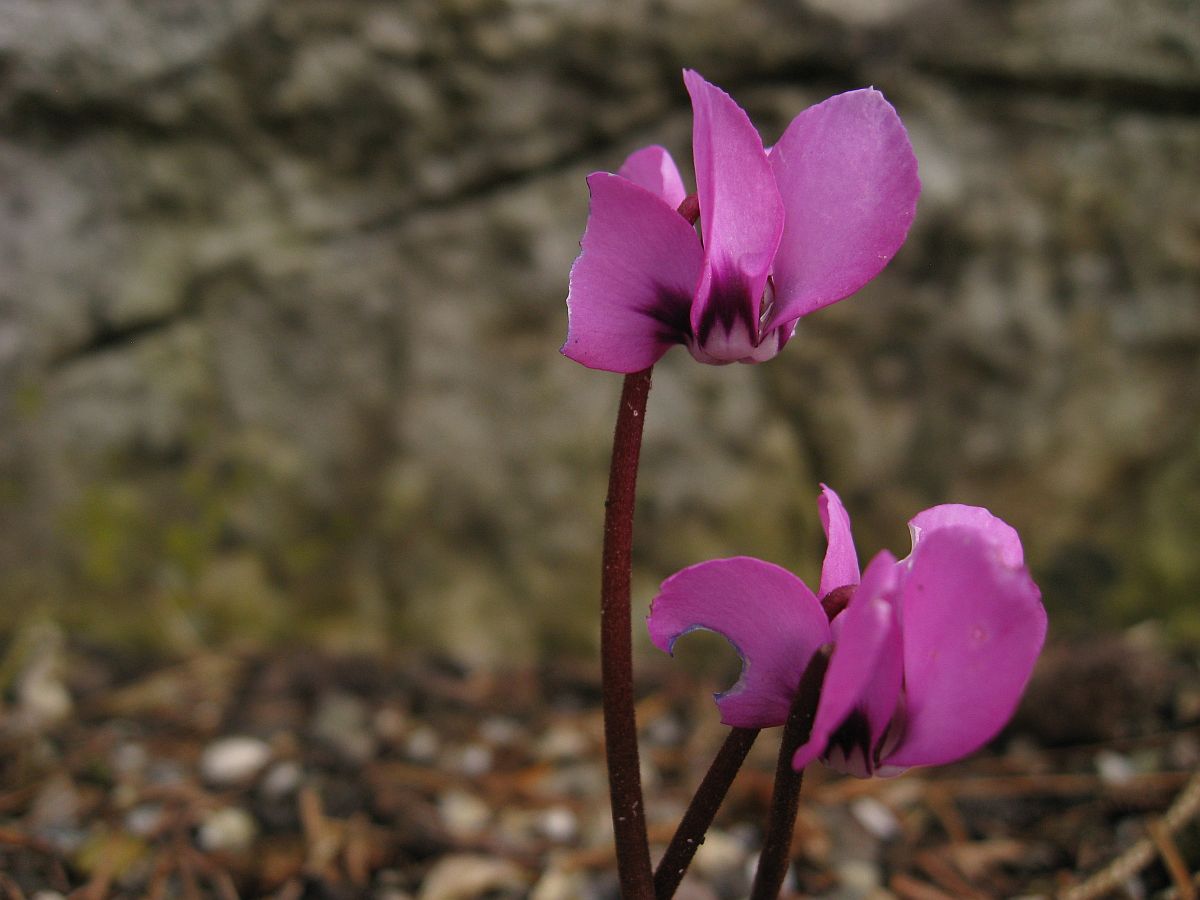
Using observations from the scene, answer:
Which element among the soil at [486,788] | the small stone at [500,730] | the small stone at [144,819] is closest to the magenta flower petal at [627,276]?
the soil at [486,788]

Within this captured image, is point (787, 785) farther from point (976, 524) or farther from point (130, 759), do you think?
point (130, 759)

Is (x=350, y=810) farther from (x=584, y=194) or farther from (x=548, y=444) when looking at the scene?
(x=584, y=194)

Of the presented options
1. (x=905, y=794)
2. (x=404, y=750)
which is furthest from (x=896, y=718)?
(x=404, y=750)

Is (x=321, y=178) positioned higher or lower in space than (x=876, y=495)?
higher

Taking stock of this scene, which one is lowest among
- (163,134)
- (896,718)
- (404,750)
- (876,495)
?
(404,750)

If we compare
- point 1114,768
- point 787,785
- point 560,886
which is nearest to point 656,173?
point 787,785

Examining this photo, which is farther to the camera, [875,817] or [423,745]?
[423,745]
